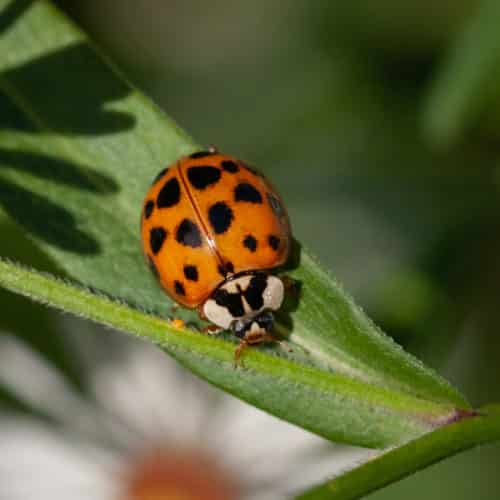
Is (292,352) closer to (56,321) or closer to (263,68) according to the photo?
(56,321)

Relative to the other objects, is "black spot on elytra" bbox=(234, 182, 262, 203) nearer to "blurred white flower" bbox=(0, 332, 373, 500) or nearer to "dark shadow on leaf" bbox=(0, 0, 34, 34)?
"dark shadow on leaf" bbox=(0, 0, 34, 34)

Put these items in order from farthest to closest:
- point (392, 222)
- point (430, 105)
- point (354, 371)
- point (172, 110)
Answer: point (172, 110) < point (392, 222) < point (430, 105) < point (354, 371)

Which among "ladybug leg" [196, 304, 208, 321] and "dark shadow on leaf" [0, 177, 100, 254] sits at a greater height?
"dark shadow on leaf" [0, 177, 100, 254]

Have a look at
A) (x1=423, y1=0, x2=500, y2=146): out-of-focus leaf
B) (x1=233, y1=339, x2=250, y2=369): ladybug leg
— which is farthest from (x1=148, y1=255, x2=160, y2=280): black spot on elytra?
(x1=423, y1=0, x2=500, y2=146): out-of-focus leaf

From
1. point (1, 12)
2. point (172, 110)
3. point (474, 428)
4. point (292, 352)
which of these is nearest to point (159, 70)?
point (172, 110)

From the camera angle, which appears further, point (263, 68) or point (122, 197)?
point (263, 68)

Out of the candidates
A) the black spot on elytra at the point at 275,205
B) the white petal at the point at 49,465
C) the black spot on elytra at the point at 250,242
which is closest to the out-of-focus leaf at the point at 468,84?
the black spot on elytra at the point at 275,205
